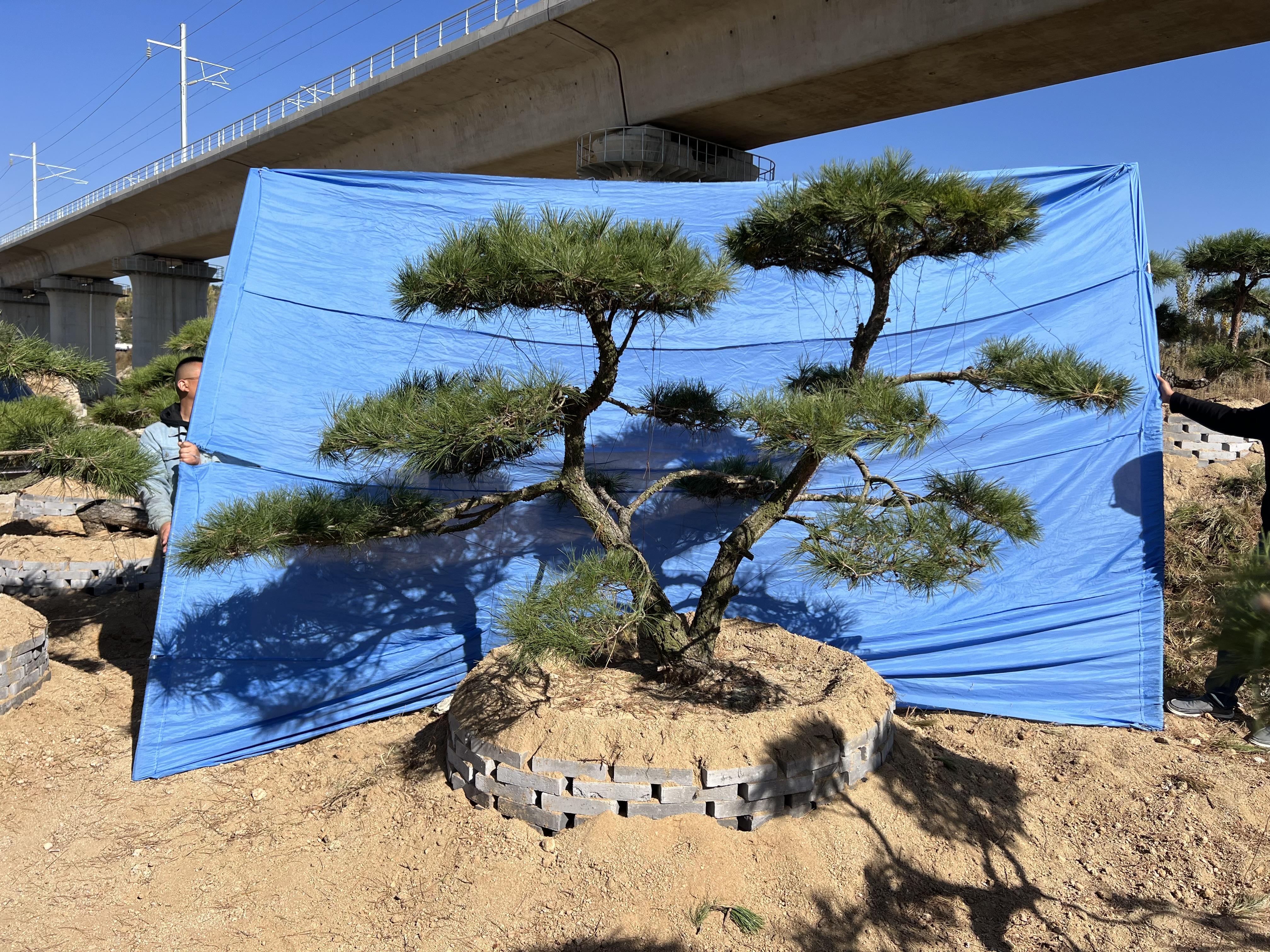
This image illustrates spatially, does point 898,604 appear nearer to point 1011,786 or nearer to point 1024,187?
point 1011,786

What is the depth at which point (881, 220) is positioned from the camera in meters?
2.07

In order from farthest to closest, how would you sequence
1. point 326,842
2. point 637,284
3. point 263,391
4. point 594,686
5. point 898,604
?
point 898,604, point 263,391, point 594,686, point 326,842, point 637,284

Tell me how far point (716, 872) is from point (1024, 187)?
266 cm

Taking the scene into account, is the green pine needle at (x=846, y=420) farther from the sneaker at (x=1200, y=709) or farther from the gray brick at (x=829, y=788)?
the sneaker at (x=1200, y=709)

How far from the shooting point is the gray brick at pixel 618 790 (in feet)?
6.96

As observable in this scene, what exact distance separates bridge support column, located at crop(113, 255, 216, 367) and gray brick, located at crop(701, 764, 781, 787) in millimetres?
16669

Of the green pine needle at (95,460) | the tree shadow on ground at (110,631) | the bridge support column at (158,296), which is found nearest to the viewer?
the green pine needle at (95,460)

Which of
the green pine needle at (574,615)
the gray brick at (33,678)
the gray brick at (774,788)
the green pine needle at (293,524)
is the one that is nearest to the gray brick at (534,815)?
the green pine needle at (574,615)

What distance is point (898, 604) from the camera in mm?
3301

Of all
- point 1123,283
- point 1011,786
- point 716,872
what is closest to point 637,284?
point 716,872

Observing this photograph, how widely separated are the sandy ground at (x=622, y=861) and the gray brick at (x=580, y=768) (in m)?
0.12

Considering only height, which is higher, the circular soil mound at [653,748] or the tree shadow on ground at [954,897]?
the circular soil mound at [653,748]

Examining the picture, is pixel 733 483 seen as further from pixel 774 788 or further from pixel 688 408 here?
pixel 774 788

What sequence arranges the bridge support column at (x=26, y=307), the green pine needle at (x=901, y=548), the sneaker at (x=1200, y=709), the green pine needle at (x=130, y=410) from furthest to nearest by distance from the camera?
the bridge support column at (x=26, y=307) < the green pine needle at (x=130, y=410) < the sneaker at (x=1200, y=709) < the green pine needle at (x=901, y=548)
